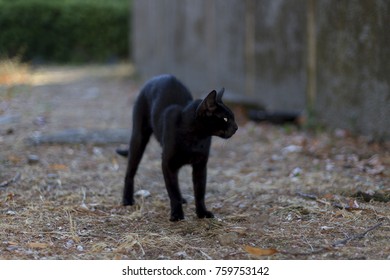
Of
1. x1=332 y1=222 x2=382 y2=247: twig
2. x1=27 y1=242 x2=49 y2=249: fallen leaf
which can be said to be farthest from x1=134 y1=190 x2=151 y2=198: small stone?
x1=332 y1=222 x2=382 y2=247: twig

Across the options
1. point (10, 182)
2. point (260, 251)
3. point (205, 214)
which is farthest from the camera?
point (10, 182)

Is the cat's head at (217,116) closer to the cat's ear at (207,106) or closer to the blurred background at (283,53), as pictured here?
the cat's ear at (207,106)

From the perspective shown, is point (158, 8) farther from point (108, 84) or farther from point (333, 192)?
point (333, 192)

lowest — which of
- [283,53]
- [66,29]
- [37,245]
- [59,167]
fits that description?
[66,29]

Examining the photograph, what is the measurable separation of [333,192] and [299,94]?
3636 mm

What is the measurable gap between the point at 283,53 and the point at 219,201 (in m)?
4.29

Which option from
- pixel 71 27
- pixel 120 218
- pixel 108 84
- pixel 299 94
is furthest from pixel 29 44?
pixel 120 218

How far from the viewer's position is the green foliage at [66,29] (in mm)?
20781

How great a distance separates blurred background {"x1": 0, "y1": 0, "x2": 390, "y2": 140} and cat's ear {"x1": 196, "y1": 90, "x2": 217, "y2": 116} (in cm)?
305

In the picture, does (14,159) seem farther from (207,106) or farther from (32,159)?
(207,106)

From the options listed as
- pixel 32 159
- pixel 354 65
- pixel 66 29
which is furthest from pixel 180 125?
pixel 66 29

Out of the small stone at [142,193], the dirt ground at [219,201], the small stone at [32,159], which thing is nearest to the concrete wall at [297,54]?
the dirt ground at [219,201]

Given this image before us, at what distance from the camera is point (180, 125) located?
4.15m

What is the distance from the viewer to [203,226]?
4.10m
